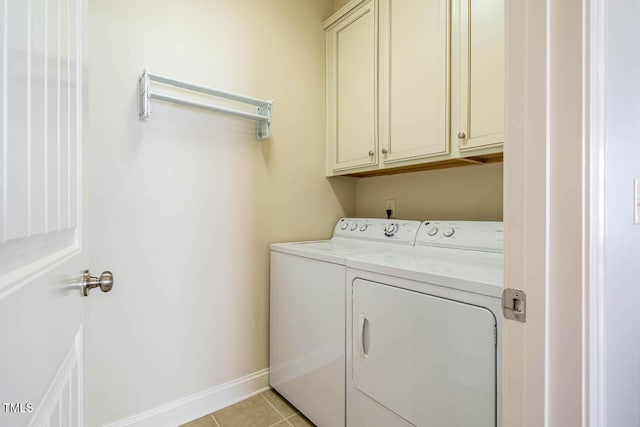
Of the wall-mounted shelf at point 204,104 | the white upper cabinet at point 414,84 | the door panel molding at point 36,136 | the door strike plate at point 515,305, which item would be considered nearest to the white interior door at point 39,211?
the door panel molding at point 36,136

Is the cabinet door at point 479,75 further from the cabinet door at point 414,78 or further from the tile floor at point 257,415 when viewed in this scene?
the tile floor at point 257,415

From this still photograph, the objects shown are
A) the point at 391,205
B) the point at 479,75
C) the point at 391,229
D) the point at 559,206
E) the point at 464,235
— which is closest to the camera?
the point at 559,206

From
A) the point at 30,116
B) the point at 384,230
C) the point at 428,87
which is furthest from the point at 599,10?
the point at 384,230

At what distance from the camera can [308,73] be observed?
2148mm

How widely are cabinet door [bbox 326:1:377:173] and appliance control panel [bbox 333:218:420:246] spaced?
389mm

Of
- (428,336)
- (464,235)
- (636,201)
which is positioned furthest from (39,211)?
(464,235)

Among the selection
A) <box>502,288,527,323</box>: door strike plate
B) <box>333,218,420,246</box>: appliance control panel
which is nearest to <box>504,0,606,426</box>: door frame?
<box>502,288,527,323</box>: door strike plate

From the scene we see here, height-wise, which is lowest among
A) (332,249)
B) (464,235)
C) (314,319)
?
(314,319)

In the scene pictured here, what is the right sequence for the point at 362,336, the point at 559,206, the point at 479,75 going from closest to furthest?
the point at 559,206 → the point at 362,336 → the point at 479,75

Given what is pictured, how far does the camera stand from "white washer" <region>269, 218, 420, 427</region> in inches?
56.7

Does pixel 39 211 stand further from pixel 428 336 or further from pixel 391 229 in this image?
pixel 391 229

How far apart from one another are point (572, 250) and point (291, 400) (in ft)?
5.53

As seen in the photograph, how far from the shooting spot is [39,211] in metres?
0.41

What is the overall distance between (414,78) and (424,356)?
1.38m
